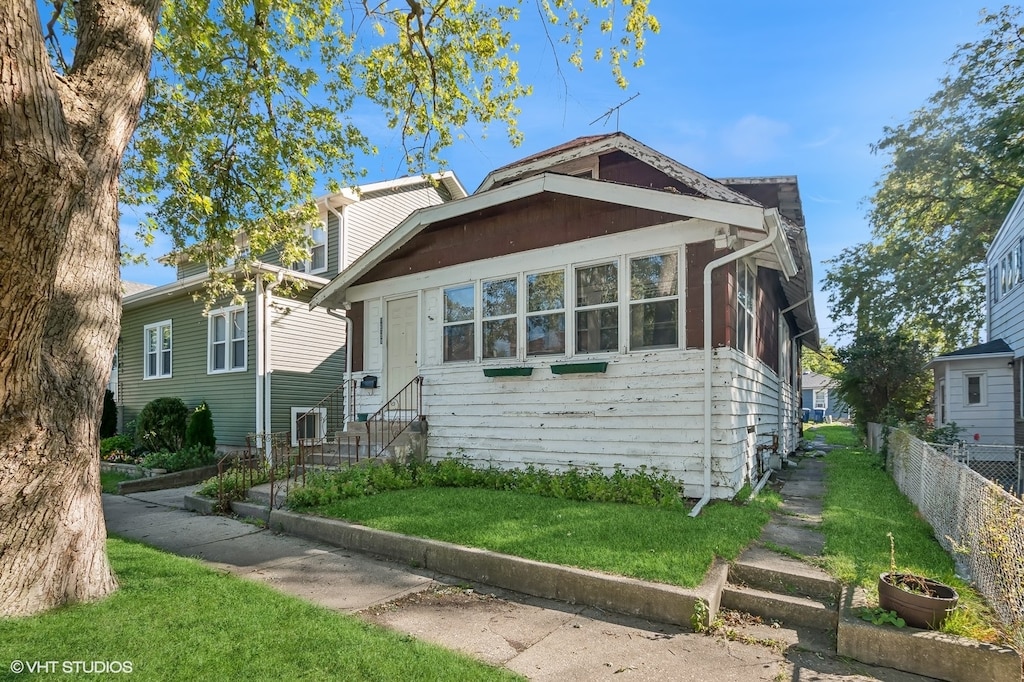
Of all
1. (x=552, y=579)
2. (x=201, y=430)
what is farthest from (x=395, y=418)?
(x=552, y=579)

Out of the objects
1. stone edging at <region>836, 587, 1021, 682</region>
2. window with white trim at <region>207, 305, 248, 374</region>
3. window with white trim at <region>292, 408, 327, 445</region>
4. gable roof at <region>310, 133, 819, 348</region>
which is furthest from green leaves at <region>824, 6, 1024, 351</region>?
window with white trim at <region>207, 305, 248, 374</region>

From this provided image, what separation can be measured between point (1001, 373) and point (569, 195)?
480 inches

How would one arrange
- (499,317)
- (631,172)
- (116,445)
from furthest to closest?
1. (116,445)
2. (631,172)
3. (499,317)

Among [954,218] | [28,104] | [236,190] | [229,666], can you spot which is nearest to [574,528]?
[229,666]

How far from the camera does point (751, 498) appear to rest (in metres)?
7.05

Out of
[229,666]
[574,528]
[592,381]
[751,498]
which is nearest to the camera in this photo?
[229,666]

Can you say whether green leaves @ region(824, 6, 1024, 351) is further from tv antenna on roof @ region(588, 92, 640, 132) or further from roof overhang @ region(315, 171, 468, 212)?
roof overhang @ region(315, 171, 468, 212)

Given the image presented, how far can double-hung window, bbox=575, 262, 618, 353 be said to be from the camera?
25.6 feet

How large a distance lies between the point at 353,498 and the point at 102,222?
4646mm

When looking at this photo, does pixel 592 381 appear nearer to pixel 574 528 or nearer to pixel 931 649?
pixel 574 528

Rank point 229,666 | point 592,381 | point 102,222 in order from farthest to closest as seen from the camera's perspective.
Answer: point 592,381 → point 102,222 → point 229,666

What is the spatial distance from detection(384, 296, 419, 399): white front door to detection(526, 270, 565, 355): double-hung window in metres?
2.74

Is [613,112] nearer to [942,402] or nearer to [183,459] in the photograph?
[183,459]

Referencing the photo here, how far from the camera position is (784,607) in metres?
4.02
